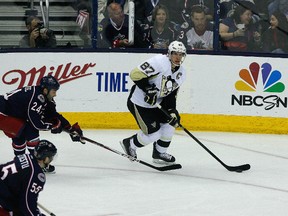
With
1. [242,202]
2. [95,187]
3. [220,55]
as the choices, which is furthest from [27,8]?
[242,202]

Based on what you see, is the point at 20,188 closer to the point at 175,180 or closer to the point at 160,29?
the point at 175,180

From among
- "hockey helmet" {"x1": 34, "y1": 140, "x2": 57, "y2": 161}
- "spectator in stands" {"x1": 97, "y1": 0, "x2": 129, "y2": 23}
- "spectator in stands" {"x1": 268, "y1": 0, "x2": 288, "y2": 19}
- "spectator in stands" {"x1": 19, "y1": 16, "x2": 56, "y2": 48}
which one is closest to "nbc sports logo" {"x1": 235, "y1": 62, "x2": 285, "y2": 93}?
"spectator in stands" {"x1": 268, "y1": 0, "x2": 288, "y2": 19}

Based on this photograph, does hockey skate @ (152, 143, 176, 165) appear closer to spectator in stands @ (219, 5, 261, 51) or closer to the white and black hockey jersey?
the white and black hockey jersey

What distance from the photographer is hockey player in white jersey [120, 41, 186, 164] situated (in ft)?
23.2

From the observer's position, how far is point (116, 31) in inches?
353

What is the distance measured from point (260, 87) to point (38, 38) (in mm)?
2179

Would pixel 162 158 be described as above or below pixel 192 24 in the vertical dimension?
below

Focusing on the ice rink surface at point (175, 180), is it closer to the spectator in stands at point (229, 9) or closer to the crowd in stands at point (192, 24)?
the crowd in stands at point (192, 24)

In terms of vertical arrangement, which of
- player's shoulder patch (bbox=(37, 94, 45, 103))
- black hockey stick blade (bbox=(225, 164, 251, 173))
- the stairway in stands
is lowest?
black hockey stick blade (bbox=(225, 164, 251, 173))

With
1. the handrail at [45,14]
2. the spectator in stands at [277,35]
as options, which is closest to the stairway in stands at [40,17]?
the handrail at [45,14]

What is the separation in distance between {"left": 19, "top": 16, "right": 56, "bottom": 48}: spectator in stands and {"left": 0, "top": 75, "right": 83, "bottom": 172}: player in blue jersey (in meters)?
2.15

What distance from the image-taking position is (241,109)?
890 cm

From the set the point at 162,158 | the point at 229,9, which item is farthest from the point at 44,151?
the point at 229,9

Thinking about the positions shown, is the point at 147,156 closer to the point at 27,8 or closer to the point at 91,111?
the point at 91,111
